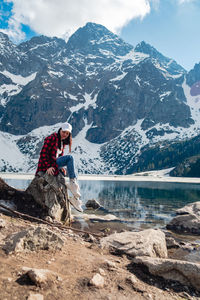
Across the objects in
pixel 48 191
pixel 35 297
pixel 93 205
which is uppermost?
pixel 48 191

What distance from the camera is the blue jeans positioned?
1122 centimetres

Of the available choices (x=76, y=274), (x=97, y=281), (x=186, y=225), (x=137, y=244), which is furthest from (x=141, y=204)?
(x=97, y=281)

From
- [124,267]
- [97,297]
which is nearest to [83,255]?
[124,267]

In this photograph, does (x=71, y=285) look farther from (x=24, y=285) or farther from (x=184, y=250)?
(x=184, y=250)

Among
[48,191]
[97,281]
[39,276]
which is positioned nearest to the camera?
[39,276]

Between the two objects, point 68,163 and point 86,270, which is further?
point 68,163

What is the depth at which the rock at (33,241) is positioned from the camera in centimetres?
573

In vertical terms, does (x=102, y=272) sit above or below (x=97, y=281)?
below

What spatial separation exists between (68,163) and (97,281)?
680 cm

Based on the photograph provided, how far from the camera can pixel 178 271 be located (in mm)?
6086

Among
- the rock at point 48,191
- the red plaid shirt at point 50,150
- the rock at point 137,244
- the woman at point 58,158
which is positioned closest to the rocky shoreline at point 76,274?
the rock at point 137,244

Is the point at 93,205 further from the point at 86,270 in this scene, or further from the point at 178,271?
the point at 86,270

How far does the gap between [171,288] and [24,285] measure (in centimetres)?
354

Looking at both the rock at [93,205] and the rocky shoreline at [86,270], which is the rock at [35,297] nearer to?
the rocky shoreline at [86,270]
